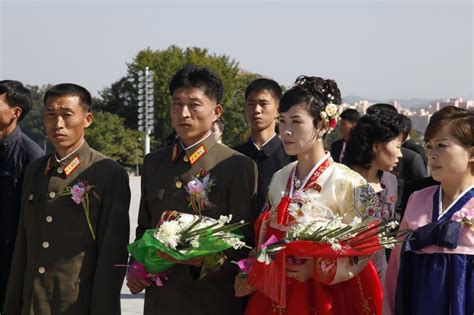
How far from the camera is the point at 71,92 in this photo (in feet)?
14.5

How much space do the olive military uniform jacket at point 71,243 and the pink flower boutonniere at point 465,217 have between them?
1.79m

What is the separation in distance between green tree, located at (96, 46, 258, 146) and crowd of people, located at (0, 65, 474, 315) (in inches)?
1794

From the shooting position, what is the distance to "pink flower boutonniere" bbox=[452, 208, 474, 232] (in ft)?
10.9

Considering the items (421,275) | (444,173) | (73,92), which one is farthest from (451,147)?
(73,92)

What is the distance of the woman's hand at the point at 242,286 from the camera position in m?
3.71

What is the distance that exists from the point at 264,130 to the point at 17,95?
1.72 meters

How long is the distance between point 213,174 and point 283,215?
1.70ft

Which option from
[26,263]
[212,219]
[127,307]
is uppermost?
[212,219]

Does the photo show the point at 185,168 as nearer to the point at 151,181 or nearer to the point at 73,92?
the point at 151,181

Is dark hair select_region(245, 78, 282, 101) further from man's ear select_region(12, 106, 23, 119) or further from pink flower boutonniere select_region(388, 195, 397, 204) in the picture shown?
man's ear select_region(12, 106, 23, 119)

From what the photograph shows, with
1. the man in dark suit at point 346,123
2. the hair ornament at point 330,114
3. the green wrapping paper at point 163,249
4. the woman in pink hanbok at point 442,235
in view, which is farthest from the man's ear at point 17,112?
the man in dark suit at point 346,123

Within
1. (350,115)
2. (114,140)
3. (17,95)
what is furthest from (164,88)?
(17,95)

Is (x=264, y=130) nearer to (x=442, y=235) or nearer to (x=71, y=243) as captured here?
(x=71, y=243)

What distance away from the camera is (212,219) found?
3.86 m
